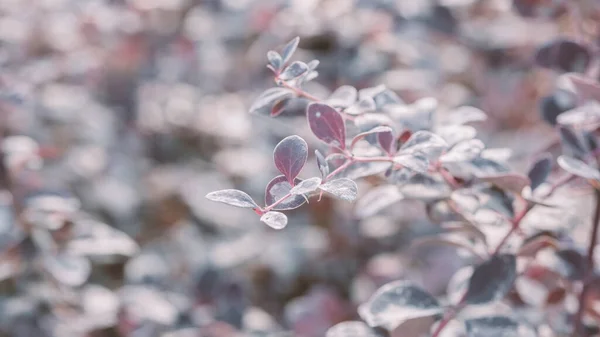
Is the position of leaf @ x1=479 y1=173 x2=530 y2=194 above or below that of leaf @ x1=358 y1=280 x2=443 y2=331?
above

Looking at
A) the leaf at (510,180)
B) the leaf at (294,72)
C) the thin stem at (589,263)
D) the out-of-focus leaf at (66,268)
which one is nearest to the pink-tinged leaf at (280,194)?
the leaf at (294,72)

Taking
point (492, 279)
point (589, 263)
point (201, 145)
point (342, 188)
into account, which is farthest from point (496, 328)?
point (201, 145)

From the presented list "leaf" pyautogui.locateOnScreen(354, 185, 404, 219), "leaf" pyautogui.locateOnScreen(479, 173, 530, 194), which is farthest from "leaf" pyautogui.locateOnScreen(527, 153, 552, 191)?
"leaf" pyautogui.locateOnScreen(354, 185, 404, 219)

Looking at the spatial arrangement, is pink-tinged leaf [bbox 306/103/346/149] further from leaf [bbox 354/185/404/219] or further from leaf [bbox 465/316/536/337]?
leaf [bbox 465/316/536/337]

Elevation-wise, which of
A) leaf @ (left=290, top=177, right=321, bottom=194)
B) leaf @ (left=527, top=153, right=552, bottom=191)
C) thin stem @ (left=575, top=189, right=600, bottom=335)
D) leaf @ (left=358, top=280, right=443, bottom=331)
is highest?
leaf @ (left=290, top=177, right=321, bottom=194)

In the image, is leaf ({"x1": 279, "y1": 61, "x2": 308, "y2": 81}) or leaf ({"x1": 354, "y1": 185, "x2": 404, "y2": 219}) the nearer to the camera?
leaf ({"x1": 279, "y1": 61, "x2": 308, "y2": 81})

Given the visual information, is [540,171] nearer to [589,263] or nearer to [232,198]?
[589,263]

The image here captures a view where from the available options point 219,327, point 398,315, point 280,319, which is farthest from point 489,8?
point 398,315

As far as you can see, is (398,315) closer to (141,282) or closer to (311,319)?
(311,319)
